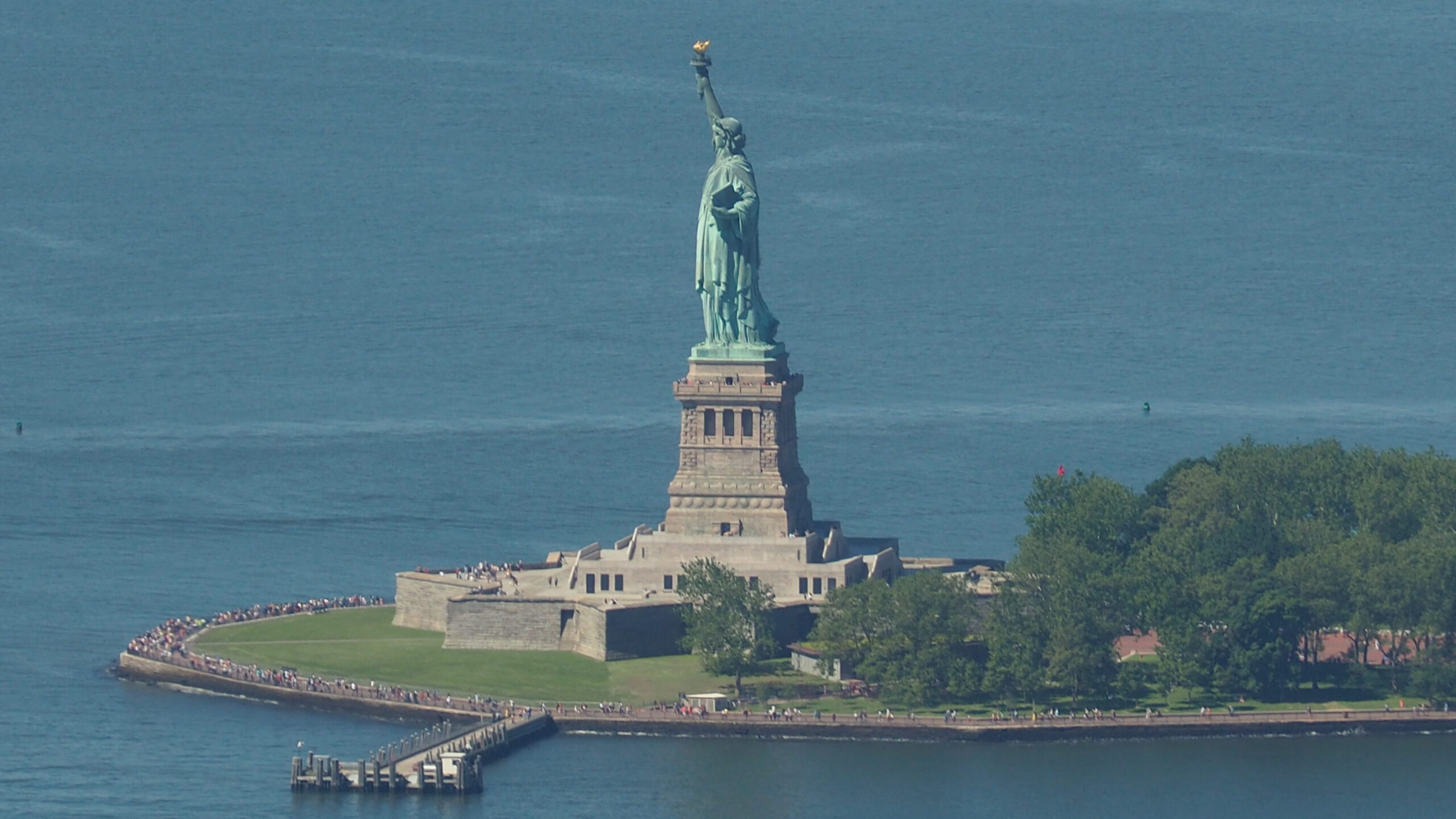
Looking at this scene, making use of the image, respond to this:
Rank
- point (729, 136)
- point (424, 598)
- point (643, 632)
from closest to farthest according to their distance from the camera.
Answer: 1. point (643, 632)
2. point (729, 136)
3. point (424, 598)

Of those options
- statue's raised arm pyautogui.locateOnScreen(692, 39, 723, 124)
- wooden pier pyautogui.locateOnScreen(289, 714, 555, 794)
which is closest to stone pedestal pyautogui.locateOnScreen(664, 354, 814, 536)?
statue's raised arm pyautogui.locateOnScreen(692, 39, 723, 124)

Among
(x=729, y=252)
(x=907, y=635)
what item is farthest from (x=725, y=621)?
(x=729, y=252)

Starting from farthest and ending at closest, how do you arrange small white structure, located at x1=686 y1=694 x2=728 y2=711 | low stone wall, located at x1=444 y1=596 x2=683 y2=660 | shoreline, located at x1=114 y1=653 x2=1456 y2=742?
low stone wall, located at x1=444 y1=596 x2=683 y2=660 → small white structure, located at x1=686 y1=694 x2=728 y2=711 → shoreline, located at x1=114 y1=653 x2=1456 y2=742

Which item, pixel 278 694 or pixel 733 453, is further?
pixel 733 453

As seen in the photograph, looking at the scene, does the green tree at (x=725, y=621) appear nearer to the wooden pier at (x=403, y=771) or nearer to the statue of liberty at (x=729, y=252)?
the statue of liberty at (x=729, y=252)

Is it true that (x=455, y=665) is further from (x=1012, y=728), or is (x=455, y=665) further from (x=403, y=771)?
(x=1012, y=728)

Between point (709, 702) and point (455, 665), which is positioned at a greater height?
point (455, 665)

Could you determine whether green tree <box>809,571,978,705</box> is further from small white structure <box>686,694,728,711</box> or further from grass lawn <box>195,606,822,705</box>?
small white structure <box>686,694,728,711</box>
